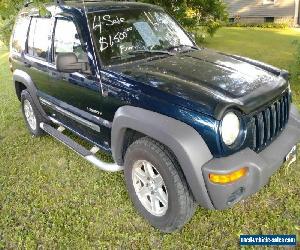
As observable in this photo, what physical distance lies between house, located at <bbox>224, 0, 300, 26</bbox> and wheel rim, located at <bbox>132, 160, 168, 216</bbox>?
19448mm

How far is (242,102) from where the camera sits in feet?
9.58

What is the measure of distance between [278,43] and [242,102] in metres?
12.3

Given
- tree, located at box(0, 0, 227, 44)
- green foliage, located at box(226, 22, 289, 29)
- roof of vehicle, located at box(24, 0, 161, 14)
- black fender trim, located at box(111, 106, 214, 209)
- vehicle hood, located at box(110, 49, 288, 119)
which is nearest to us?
black fender trim, located at box(111, 106, 214, 209)

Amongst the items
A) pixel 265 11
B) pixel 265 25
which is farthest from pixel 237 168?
pixel 265 11

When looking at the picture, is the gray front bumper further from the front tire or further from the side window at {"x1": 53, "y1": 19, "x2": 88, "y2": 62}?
the side window at {"x1": 53, "y1": 19, "x2": 88, "y2": 62}

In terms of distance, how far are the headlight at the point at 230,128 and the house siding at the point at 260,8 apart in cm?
1986

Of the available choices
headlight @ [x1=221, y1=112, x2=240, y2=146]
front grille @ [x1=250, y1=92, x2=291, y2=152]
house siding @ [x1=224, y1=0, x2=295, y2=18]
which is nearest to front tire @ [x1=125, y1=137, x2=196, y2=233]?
headlight @ [x1=221, y1=112, x2=240, y2=146]

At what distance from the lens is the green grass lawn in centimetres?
332

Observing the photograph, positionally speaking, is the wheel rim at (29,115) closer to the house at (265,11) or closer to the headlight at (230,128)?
the headlight at (230,128)

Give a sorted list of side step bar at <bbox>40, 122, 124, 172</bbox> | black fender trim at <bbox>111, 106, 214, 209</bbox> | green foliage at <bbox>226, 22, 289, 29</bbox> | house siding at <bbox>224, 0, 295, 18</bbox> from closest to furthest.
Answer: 1. black fender trim at <bbox>111, 106, 214, 209</bbox>
2. side step bar at <bbox>40, 122, 124, 172</bbox>
3. green foliage at <bbox>226, 22, 289, 29</bbox>
4. house siding at <bbox>224, 0, 295, 18</bbox>

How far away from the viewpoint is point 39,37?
15.8 feet

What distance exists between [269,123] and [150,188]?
48.8 inches

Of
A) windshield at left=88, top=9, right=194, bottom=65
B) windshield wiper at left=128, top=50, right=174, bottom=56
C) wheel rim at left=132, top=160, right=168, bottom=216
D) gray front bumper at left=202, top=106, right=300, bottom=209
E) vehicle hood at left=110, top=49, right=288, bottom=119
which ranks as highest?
windshield at left=88, top=9, right=194, bottom=65

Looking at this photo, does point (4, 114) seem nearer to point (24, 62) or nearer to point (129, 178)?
point (24, 62)
